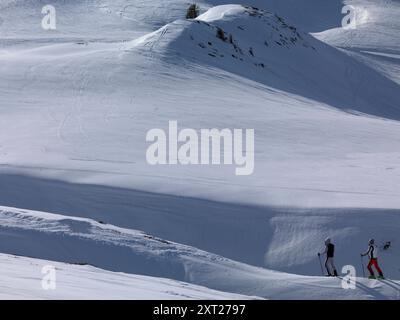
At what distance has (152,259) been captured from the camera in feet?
51.0

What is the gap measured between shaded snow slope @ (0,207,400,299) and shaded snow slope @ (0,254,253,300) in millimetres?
1363

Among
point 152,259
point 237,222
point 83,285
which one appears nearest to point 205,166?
point 237,222

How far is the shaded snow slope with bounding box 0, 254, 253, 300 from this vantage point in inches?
401

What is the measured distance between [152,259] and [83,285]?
13.4 feet

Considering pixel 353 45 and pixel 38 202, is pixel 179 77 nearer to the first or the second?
pixel 38 202

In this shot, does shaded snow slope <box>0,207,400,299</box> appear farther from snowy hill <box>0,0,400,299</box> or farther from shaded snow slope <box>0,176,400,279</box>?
shaded snow slope <box>0,176,400,279</box>

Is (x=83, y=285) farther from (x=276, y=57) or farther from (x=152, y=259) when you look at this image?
(x=276, y=57)

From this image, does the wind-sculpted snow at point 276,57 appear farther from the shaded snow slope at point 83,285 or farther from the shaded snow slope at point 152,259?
the shaded snow slope at point 83,285

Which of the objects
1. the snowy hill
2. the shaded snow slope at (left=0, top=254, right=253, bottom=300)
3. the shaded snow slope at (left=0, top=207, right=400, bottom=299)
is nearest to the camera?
the shaded snow slope at (left=0, top=254, right=253, bottom=300)

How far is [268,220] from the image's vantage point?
63.2 feet

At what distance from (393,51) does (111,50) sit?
76.8 ft

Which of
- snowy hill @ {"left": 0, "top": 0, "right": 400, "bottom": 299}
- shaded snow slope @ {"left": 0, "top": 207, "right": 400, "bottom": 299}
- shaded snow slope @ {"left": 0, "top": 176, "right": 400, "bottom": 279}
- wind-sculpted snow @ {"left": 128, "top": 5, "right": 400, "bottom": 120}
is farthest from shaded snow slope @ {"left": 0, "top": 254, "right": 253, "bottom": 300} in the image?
wind-sculpted snow @ {"left": 128, "top": 5, "right": 400, "bottom": 120}

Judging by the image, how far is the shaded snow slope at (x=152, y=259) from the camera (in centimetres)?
1468

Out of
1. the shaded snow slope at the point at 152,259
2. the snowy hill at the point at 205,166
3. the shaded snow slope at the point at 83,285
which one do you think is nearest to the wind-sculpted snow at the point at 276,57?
the snowy hill at the point at 205,166
